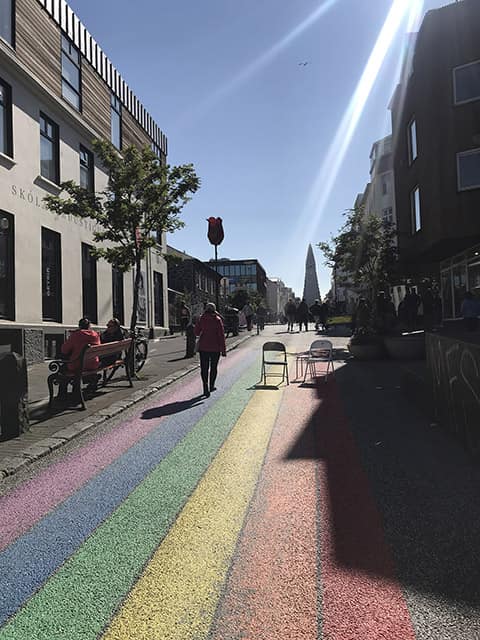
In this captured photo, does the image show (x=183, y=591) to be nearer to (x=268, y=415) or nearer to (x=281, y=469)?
(x=281, y=469)

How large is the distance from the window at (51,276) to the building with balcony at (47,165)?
0.03m

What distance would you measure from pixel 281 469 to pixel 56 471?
2275mm

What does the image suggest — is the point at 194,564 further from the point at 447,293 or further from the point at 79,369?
the point at 447,293

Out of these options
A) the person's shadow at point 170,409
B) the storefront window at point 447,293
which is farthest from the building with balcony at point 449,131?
the person's shadow at point 170,409

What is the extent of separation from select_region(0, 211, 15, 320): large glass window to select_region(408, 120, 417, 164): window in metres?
15.7

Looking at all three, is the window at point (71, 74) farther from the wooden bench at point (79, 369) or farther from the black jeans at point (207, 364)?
the black jeans at point (207, 364)

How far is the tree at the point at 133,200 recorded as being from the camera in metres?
11.0

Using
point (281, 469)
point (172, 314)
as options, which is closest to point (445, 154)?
point (281, 469)

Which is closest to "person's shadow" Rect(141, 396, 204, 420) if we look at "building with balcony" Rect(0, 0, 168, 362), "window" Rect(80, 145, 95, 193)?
"building with balcony" Rect(0, 0, 168, 362)

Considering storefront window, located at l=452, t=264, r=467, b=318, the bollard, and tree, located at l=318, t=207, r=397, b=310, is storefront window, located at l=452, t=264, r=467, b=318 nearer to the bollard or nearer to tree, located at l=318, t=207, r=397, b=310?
tree, located at l=318, t=207, r=397, b=310

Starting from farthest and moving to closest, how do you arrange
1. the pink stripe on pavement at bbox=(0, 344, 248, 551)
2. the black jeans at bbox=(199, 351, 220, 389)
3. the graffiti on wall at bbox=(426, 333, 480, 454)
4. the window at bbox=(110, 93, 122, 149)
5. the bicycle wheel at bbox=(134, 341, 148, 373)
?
the window at bbox=(110, 93, 122, 149), the bicycle wheel at bbox=(134, 341, 148, 373), the black jeans at bbox=(199, 351, 220, 389), the graffiti on wall at bbox=(426, 333, 480, 454), the pink stripe on pavement at bbox=(0, 344, 248, 551)

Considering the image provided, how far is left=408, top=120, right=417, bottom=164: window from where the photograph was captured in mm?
20891

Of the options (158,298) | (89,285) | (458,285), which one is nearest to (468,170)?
(458,285)

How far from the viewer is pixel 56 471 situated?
5145 millimetres
